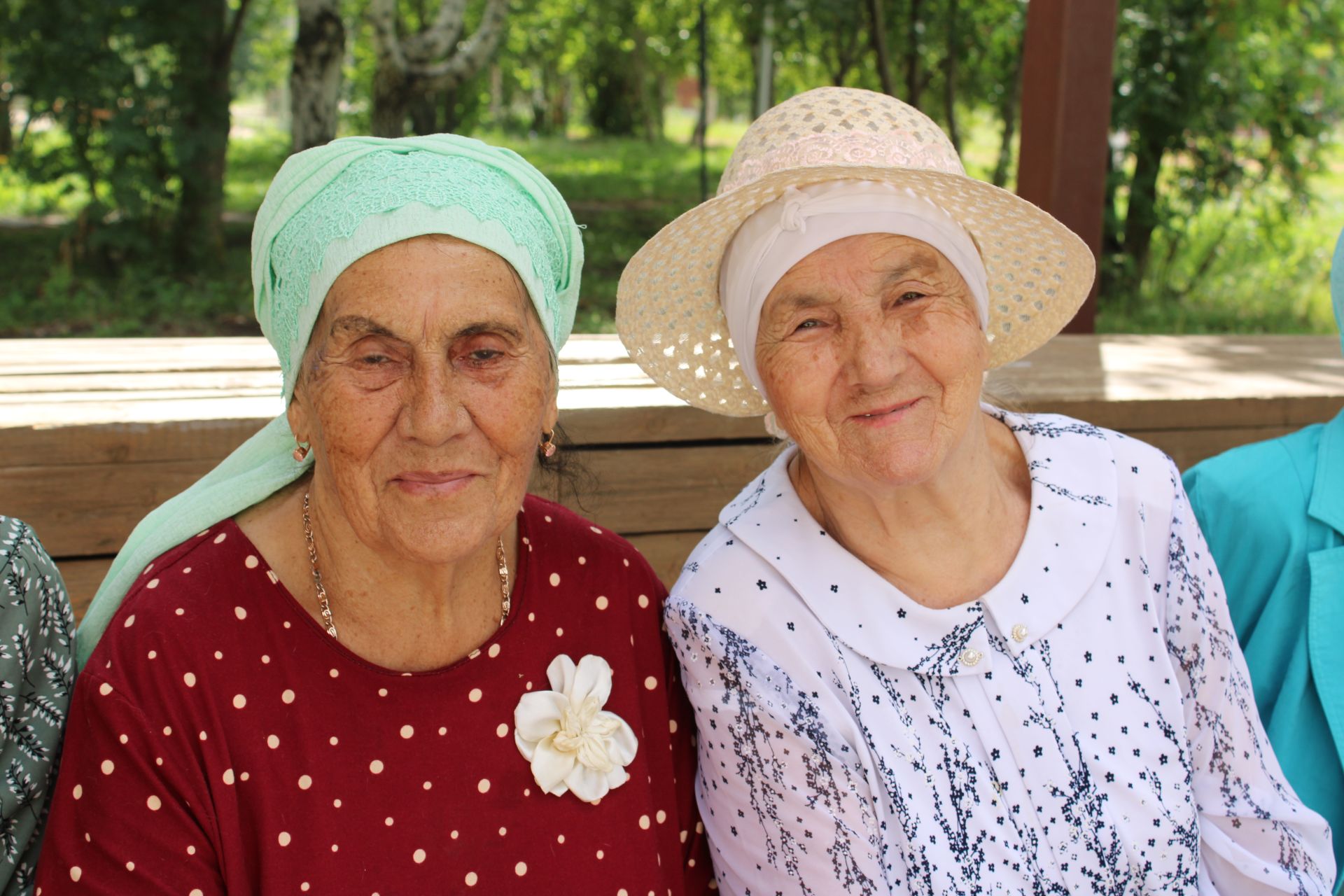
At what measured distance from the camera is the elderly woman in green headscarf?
1553mm

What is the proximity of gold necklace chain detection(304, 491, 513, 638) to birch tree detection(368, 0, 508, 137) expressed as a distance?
529 centimetres

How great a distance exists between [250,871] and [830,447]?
3.45ft

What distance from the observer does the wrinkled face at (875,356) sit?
5.92 feet

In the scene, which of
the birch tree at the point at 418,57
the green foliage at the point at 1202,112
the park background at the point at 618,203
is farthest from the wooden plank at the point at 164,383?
the green foliage at the point at 1202,112

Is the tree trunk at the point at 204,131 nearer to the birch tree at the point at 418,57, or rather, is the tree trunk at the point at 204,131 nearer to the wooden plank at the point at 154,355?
the birch tree at the point at 418,57

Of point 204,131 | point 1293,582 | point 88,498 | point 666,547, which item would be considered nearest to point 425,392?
point 88,498

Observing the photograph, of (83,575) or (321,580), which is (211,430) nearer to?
(83,575)

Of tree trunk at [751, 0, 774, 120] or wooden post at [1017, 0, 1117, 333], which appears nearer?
wooden post at [1017, 0, 1117, 333]

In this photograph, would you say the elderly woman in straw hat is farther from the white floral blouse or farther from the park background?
the park background

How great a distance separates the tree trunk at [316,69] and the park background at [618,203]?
14 mm

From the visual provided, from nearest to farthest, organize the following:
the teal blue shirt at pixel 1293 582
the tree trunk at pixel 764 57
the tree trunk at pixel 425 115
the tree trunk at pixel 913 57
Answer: the teal blue shirt at pixel 1293 582
the tree trunk at pixel 913 57
the tree trunk at pixel 764 57
the tree trunk at pixel 425 115

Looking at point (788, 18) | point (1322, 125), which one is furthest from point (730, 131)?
point (1322, 125)

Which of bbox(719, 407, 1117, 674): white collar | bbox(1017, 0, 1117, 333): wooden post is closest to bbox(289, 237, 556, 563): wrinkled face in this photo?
bbox(719, 407, 1117, 674): white collar

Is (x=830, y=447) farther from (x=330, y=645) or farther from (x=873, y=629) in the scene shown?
(x=330, y=645)
